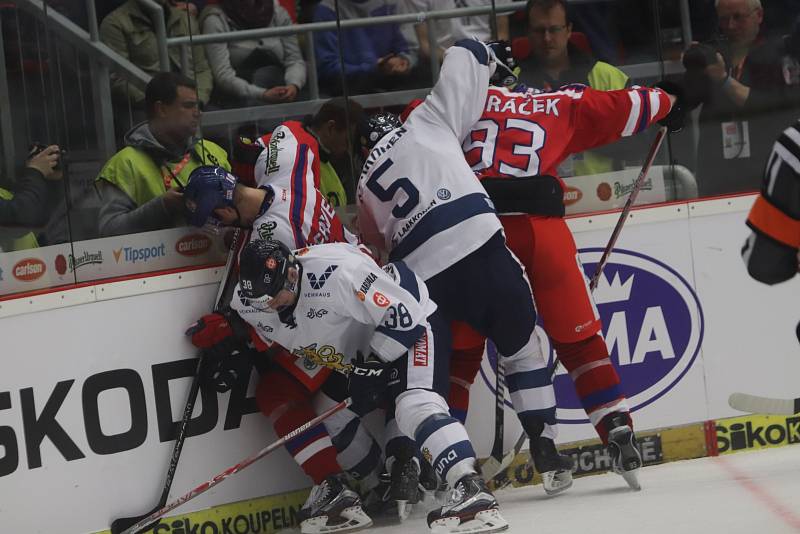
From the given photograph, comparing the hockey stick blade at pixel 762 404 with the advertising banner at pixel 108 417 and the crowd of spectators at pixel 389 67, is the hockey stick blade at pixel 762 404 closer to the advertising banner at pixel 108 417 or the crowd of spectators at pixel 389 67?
the crowd of spectators at pixel 389 67

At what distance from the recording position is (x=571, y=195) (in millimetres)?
3945

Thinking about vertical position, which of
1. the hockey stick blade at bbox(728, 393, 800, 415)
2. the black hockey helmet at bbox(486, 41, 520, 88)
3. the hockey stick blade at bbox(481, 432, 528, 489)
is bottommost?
the hockey stick blade at bbox(481, 432, 528, 489)

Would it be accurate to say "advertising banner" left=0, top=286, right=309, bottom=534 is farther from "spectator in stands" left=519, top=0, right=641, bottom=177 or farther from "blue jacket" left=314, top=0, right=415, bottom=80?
"spectator in stands" left=519, top=0, right=641, bottom=177

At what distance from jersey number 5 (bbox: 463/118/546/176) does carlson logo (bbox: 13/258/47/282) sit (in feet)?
4.27

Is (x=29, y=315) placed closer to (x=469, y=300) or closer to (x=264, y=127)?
(x=264, y=127)

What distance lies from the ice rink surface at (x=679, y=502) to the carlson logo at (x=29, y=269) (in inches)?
48.1

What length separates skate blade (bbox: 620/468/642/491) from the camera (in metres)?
3.58

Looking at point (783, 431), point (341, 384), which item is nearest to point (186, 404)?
point (341, 384)

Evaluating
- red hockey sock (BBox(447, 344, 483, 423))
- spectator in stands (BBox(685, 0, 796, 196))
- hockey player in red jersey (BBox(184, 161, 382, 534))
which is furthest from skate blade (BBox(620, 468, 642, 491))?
spectator in stands (BBox(685, 0, 796, 196))

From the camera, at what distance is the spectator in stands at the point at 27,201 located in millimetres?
3490

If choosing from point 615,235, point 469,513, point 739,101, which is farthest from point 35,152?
point 739,101

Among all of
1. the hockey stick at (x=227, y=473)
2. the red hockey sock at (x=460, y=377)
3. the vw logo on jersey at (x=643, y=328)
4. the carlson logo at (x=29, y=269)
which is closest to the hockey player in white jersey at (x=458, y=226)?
the red hockey sock at (x=460, y=377)

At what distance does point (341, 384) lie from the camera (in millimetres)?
3676

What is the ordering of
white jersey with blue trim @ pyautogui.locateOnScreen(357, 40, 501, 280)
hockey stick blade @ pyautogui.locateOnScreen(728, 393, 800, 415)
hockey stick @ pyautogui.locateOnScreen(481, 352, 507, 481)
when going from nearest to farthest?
hockey stick blade @ pyautogui.locateOnScreen(728, 393, 800, 415), white jersey with blue trim @ pyautogui.locateOnScreen(357, 40, 501, 280), hockey stick @ pyautogui.locateOnScreen(481, 352, 507, 481)
